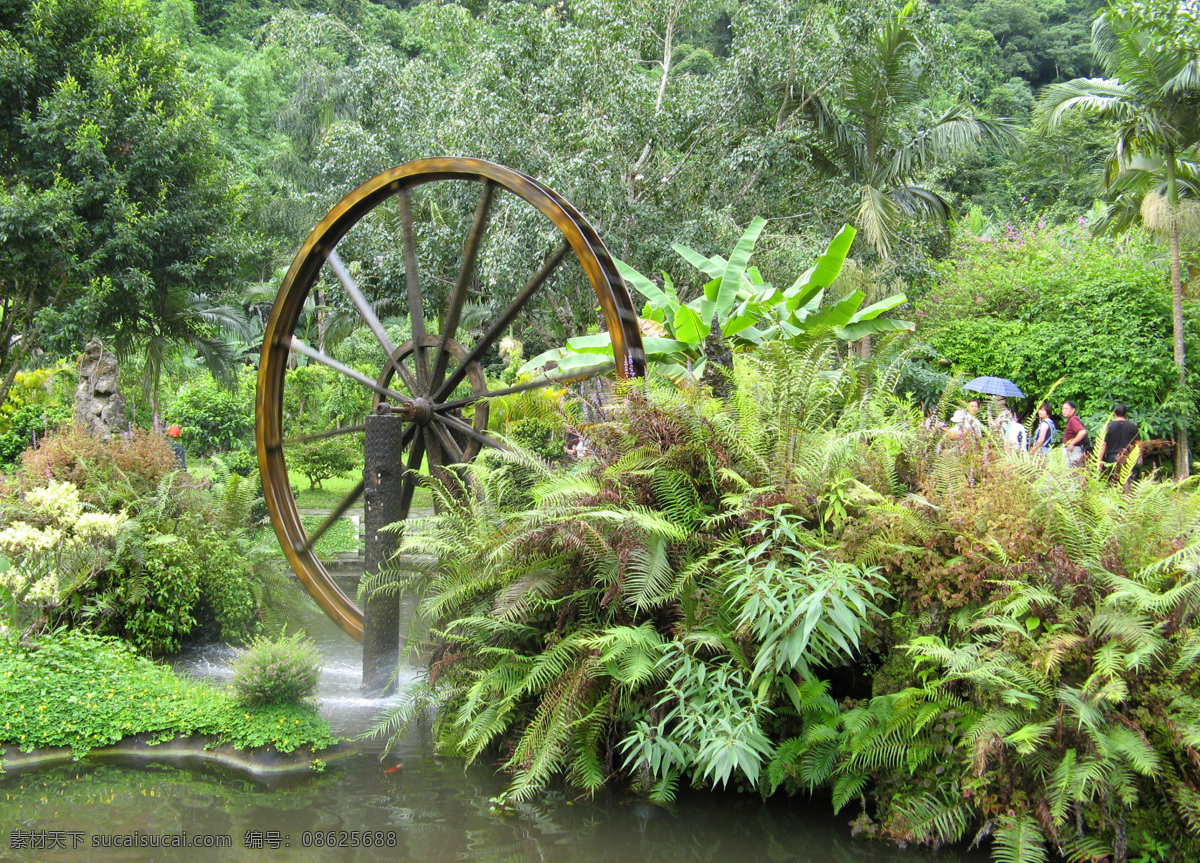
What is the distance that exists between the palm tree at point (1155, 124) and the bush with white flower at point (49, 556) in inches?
485

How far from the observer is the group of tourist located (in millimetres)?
4469

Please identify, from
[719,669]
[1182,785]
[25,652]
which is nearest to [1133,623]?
[1182,785]

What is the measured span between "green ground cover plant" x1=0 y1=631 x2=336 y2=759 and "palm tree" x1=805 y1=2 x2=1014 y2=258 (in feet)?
35.0

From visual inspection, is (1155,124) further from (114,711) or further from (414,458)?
(114,711)

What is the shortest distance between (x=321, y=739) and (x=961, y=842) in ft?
10.6

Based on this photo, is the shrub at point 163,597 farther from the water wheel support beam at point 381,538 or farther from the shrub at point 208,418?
the shrub at point 208,418

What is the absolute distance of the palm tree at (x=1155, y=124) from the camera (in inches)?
441

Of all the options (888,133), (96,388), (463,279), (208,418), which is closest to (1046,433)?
(463,279)

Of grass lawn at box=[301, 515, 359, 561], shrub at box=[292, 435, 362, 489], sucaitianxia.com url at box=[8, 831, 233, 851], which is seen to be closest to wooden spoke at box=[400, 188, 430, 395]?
sucaitianxia.com url at box=[8, 831, 233, 851]

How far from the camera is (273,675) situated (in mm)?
4746

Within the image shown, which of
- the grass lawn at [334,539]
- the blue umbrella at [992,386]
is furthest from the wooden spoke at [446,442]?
the blue umbrella at [992,386]

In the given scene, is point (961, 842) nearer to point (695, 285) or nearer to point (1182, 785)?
point (1182, 785)

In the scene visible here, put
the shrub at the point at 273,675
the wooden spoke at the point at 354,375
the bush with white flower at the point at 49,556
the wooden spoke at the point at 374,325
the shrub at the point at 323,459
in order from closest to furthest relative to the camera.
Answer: the shrub at the point at 273,675 < the bush with white flower at the point at 49,556 < the wooden spoke at the point at 354,375 < the wooden spoke at the point at 374,325 < the shrub at the point at 323,459

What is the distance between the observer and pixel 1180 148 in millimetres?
12039
